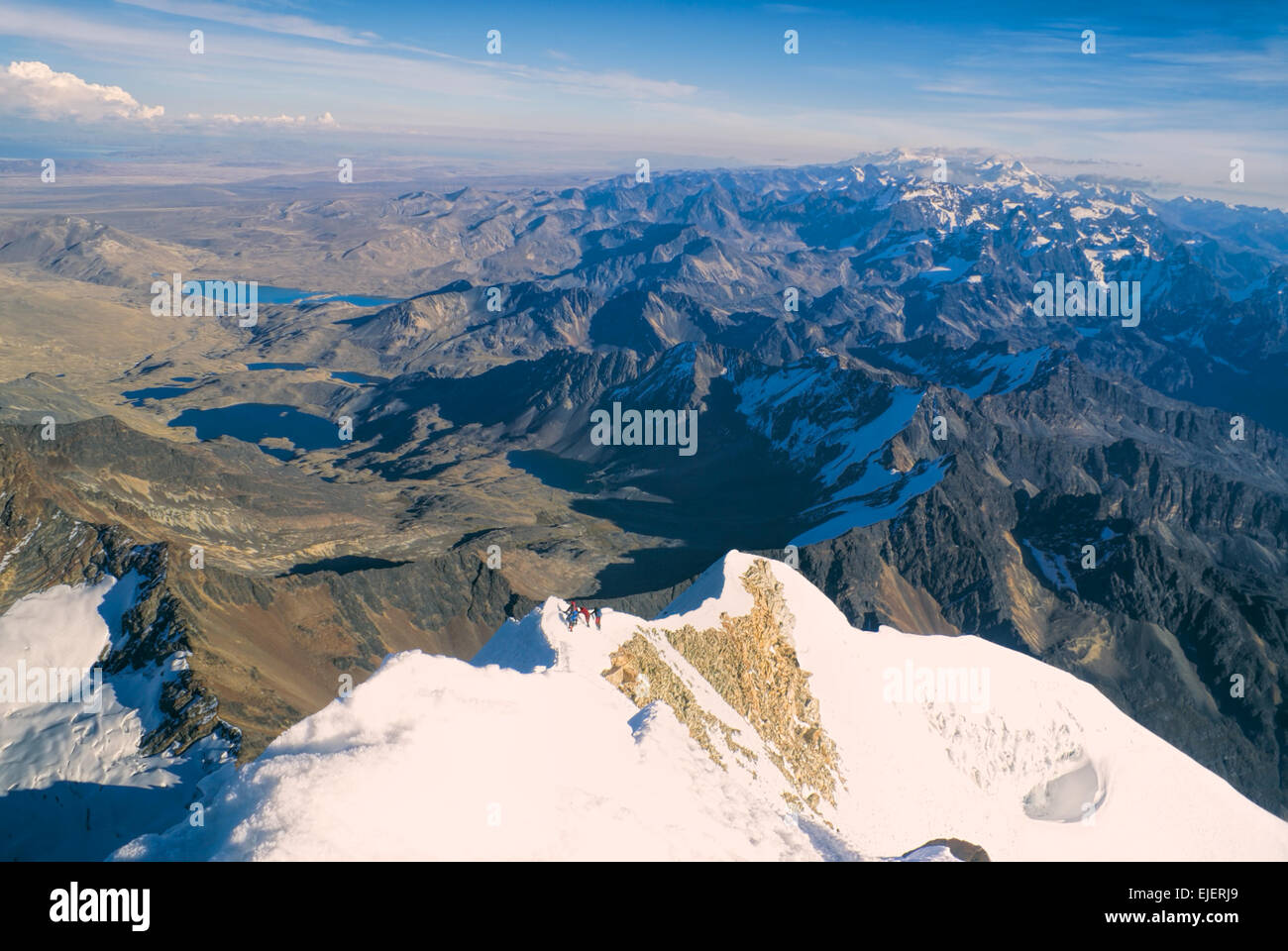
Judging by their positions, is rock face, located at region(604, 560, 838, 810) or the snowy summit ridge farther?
rock face, located at region(604, 560, 838, 810)

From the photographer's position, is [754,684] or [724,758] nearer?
[724,758]

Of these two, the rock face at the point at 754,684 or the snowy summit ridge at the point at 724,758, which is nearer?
the snowy summit ridge at the point at 724,758

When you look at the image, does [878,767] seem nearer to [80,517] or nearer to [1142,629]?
[80,517]

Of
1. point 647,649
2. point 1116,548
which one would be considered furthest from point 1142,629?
point 647,649

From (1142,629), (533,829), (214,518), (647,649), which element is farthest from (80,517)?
(1142,629)

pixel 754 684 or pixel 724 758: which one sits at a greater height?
pixel 724 758

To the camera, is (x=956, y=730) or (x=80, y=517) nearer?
(x=956, y=730)

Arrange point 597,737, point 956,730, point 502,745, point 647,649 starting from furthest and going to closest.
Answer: point 956,730
point 647,649
point 597,737
point 502,745

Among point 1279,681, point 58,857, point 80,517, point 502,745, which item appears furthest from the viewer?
point 1279,681

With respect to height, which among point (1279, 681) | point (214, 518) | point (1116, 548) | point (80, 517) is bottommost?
point (1279, 681)

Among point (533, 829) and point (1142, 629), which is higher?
point (533, 829)
